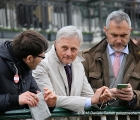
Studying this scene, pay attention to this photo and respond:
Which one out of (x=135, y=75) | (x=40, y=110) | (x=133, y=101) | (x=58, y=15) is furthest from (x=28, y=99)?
(x=58, y=15)

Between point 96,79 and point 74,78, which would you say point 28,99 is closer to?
point 74,78

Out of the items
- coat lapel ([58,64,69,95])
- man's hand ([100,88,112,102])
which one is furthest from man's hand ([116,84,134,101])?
coat lapel ([58,64,69,95])

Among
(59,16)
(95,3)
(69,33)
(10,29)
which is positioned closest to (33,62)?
(69,33)

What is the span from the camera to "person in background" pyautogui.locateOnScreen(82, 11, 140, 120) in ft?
15.0

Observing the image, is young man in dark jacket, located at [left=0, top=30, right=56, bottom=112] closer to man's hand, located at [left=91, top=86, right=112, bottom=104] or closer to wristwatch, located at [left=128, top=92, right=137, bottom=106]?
man's hand, located at [left=91, top=86, right=112, bottom=104]

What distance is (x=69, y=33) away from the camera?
421cm

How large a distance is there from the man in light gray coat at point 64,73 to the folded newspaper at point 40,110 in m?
0.39

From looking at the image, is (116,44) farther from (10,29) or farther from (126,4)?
(126,4)

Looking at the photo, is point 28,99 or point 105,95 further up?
point 28,99

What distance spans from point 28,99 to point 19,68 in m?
0.30

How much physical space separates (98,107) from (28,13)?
6.61m

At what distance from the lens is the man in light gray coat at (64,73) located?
162 inches

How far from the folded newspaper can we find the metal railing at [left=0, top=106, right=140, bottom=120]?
0.20 m

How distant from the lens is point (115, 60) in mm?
4707
